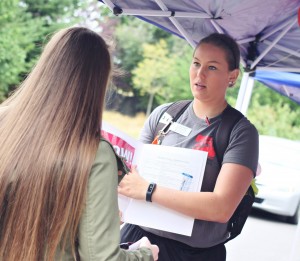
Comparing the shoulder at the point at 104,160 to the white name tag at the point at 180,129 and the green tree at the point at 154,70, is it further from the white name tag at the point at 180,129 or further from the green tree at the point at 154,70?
the green tree at the point at 154,70

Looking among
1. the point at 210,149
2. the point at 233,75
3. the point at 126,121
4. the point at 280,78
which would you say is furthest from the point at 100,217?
the point at 126,121

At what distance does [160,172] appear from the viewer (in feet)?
6.14

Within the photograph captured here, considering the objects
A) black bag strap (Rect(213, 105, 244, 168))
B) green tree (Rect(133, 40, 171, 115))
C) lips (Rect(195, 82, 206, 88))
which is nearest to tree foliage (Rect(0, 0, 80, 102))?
green tree (Rect(133, 40, 171, 115))

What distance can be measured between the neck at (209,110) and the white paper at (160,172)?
26 cm

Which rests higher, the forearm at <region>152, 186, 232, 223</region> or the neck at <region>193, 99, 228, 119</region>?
the neck at <region>193, 99, 228, 119</region>

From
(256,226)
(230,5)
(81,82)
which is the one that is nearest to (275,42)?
(230,5)

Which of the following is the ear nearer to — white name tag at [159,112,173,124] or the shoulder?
white name tag at [159,112,173,124]

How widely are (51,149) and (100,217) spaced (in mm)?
225

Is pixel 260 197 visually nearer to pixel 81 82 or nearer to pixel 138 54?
pixel 81 82

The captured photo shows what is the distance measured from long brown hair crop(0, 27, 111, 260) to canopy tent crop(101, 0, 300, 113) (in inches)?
62.2

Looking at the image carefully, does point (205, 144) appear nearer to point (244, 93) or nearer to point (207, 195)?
point (207, 195)

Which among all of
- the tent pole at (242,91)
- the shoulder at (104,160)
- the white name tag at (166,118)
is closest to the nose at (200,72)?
the white name tag at (166,118)

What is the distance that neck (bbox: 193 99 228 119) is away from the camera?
6.55ft

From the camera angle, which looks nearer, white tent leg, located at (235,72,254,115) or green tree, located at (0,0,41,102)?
white tent leg, located at (235,72,254,115)
